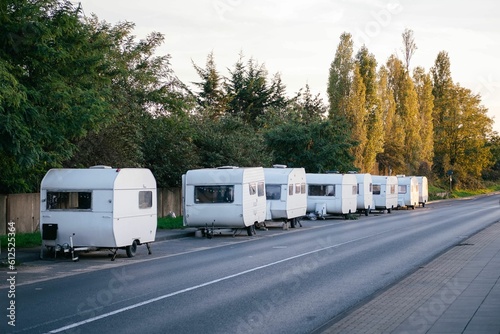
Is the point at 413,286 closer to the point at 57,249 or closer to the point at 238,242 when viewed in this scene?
the point at 57,249

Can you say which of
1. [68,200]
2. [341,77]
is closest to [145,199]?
[68,200]

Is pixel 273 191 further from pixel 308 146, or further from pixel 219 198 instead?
pixel 308 146

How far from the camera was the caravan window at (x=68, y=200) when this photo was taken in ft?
68.8

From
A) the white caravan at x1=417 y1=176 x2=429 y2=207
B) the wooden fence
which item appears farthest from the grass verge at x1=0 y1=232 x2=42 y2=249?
the white caravan at x1=417 y1=176 x2=429 y2=207

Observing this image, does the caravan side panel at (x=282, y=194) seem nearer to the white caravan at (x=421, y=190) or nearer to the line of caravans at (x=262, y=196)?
the line of caravans at (x=262, y=196)

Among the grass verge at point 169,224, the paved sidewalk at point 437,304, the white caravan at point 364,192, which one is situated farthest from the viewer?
the white caravan at point 364,192

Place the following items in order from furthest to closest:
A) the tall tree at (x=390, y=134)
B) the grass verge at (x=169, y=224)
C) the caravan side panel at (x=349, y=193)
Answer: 1. the tall tree at (x=390, y=134)
2. the caravan side panel at (x=349, y=193)
3. the grass verge at (x=169, y=224)

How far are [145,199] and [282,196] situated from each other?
13921 mm

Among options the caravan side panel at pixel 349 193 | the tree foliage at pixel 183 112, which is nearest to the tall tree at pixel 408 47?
the tree foliage at pixel 183 112

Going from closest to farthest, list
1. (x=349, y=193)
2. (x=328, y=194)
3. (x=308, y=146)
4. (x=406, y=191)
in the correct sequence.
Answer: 1. (x=328, y=194)
2. (x=349, y=193)
3. (x=308, y=146)
4. (x=406, y=191)

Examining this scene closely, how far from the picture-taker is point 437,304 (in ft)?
39.2

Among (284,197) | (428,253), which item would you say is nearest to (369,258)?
(428,253)

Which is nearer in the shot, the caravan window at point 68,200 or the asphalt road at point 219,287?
the asphalt road at point 219,287

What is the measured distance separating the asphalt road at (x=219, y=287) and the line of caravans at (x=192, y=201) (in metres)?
1.01
